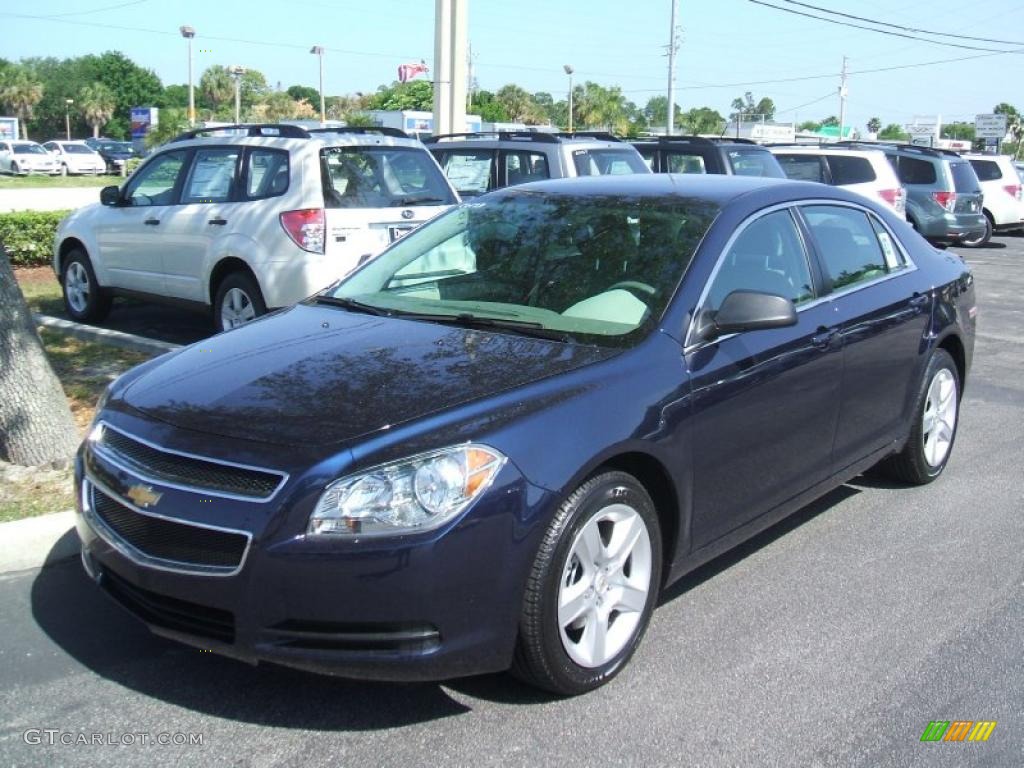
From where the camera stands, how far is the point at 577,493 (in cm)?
335

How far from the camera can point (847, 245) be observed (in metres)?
5.18

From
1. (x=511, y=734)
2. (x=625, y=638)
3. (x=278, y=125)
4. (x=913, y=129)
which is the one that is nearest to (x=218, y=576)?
(x=511, y=734)

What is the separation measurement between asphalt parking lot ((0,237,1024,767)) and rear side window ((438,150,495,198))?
24.9 ft

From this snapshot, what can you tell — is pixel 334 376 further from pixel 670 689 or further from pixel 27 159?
pixel 27 159

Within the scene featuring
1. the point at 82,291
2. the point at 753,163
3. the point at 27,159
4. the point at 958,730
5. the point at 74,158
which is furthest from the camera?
the point at 74,158

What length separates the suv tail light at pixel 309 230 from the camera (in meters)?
7.99

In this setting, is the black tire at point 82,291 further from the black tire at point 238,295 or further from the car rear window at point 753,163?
the car rear window at point 753,163

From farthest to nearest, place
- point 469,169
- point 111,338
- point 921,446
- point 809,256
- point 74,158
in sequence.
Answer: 1. point 74,158
2. point 469,169
3. point 111,338
4. point 921,446
5. point 809,256

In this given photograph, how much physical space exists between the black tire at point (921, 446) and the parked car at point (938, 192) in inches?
579

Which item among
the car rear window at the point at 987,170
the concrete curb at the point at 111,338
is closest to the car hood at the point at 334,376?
the concrete curb at the point at 111,338

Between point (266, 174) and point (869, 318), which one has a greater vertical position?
point (266, 174)

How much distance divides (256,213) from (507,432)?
5590 mm

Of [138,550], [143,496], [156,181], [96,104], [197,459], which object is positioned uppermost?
[96,104]

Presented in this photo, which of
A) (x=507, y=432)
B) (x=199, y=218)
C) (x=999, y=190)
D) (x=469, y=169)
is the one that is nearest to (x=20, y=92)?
(x=999, y=190)
